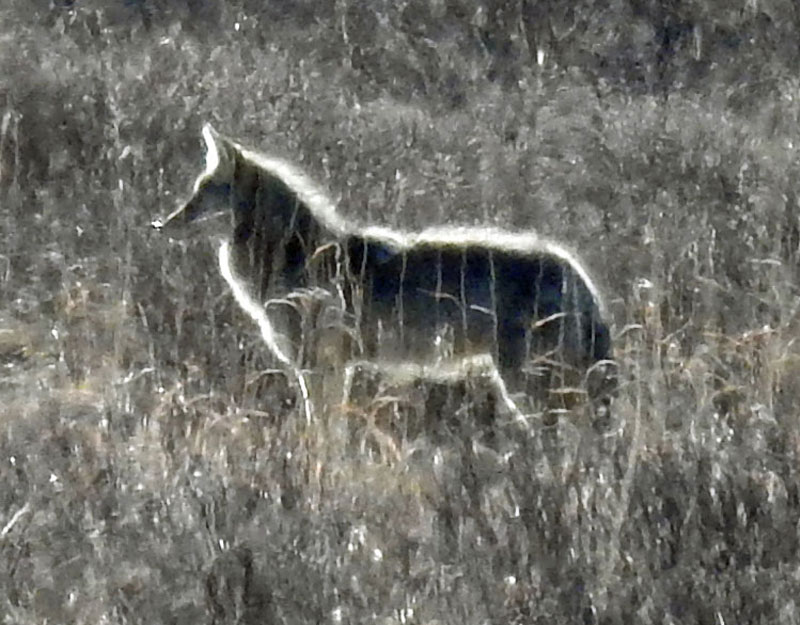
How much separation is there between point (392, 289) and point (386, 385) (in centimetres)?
28

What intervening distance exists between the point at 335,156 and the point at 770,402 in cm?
146

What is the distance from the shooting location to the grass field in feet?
10.7

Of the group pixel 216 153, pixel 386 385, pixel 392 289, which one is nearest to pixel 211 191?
pixel 216 153

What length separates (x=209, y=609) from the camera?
3.25 metres

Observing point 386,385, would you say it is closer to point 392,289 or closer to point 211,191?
point 392,289

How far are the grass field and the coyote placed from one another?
0.08 metres

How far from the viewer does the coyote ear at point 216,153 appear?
3244 mm

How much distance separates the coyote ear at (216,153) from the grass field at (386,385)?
5 cm

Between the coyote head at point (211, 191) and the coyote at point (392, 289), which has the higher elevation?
the coyote head at point (211, 191)

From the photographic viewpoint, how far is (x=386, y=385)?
129 inches

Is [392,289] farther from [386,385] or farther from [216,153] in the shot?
[216,153]

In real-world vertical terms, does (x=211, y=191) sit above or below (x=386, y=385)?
above

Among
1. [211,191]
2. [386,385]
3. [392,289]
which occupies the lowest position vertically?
[386,385]

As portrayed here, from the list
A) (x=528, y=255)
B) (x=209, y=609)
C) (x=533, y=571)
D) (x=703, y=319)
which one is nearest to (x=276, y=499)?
(x=209, y=609)
